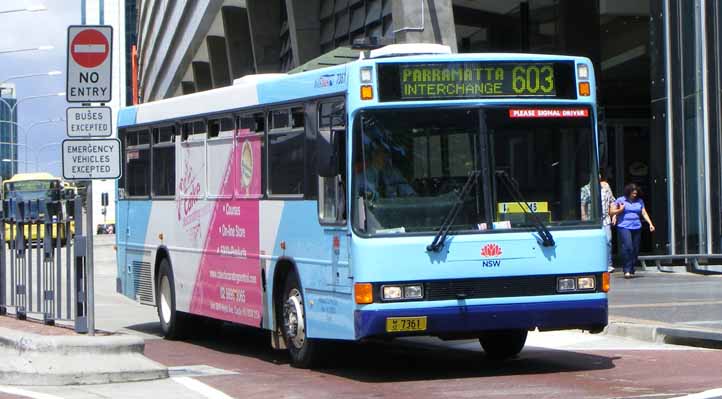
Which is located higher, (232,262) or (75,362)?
(232,262)

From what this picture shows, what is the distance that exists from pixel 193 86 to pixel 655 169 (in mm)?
46909

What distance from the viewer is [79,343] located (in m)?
12.2

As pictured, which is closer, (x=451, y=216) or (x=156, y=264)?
(x=451, y=216)

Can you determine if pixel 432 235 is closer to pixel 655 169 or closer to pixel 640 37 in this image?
pixel 655 169

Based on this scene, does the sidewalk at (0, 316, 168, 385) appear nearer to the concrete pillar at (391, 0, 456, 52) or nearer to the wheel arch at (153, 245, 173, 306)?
the wheel arch at (153, 245, 173, 306)

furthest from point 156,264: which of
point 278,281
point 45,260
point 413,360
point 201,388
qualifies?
point 201,388

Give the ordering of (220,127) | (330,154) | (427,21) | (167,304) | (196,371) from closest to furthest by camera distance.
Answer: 1. (330,154)
2. (196,371)
3. (220,127)
4. (167,304)
5. (427,21)

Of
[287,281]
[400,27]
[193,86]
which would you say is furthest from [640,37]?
[193,86]

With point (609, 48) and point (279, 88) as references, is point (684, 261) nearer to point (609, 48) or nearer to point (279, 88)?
point (609, 48)

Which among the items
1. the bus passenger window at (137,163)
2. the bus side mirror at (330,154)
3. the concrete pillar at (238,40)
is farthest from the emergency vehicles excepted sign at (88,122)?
the concrete pillar at (238,40)

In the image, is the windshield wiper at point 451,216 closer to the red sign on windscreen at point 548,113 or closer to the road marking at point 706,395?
the red sign on windscreen at point 548,113

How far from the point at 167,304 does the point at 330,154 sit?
20.5 feet

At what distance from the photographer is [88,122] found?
1314 centimetres

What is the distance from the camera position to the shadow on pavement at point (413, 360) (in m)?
12.6
